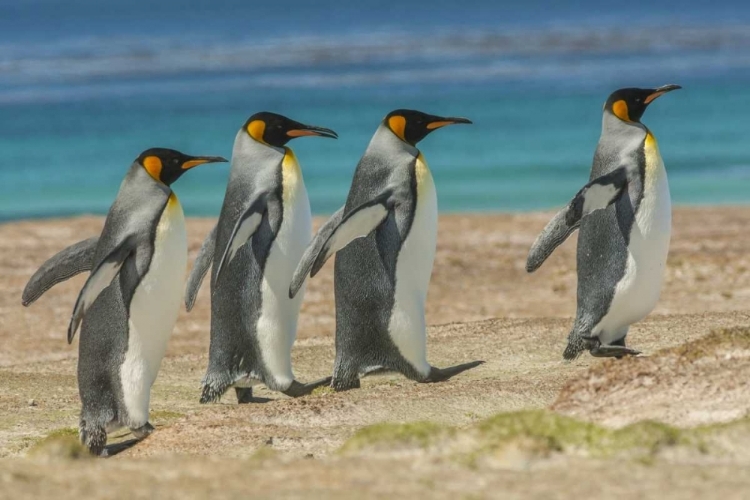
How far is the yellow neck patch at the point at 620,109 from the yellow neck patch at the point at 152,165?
2.74 m

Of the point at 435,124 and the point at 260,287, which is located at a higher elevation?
the point at 435,124

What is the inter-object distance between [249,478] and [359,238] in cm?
349

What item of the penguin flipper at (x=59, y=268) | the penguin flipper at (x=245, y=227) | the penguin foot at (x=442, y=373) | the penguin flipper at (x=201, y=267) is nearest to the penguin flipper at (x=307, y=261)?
the penguin flipper at (x=245, y=227)

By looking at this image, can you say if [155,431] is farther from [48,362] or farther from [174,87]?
[174,87]

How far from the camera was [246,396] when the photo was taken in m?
7.79

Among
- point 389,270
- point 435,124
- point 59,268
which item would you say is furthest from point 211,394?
point 435,124

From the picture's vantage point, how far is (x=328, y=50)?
56.5 m

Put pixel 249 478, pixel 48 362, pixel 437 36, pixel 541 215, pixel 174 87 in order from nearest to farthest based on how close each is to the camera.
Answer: pixel 249 478 → pixel 48 362 → pixel 541 215 → pixel 174 87 → pixel 437 36

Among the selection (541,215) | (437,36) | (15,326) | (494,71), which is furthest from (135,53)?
(15,326)

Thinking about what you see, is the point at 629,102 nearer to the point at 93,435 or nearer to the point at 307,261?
the point at 307,261

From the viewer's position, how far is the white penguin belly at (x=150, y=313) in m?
6.93

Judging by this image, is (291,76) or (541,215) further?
(291,76)

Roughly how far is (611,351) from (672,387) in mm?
2140

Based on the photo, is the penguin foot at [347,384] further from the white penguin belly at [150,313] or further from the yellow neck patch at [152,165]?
the yellow neck patch at [152,165]
